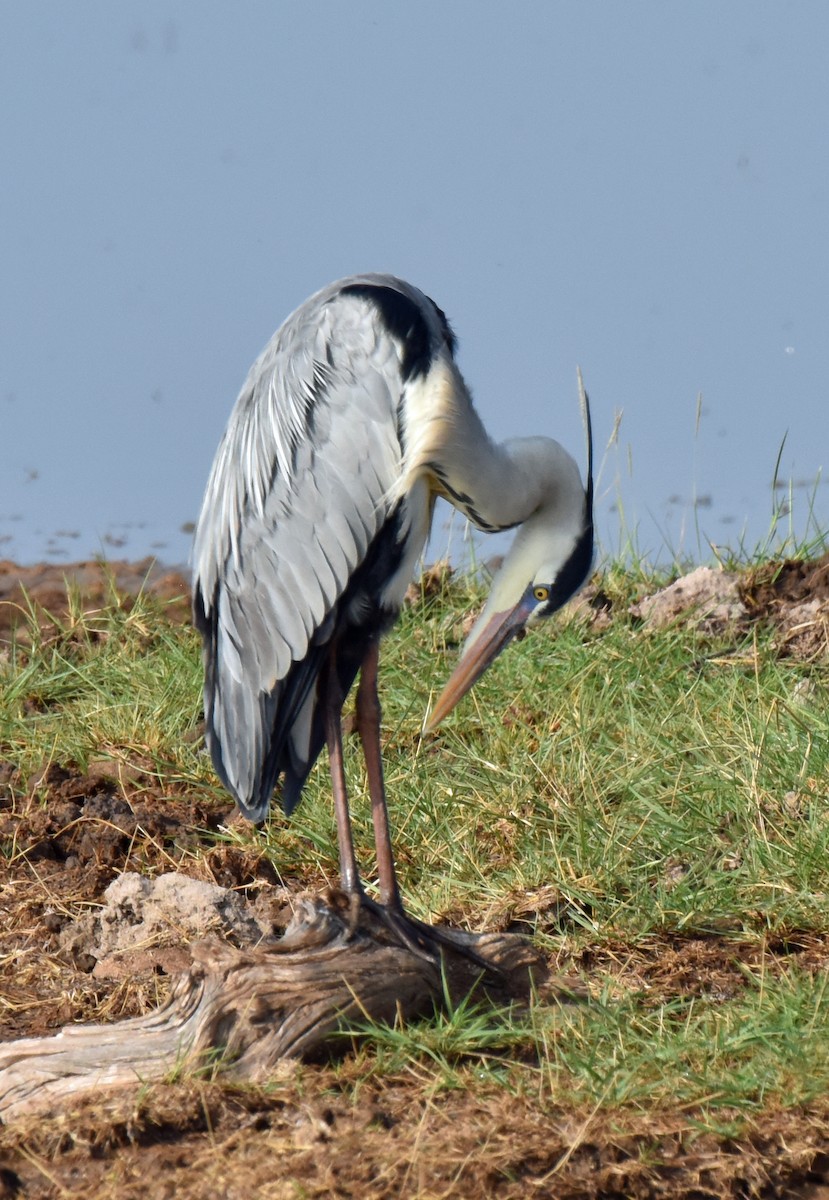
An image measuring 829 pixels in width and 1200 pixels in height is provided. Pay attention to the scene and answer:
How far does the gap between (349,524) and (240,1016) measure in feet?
4.90

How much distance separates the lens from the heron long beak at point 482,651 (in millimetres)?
4348

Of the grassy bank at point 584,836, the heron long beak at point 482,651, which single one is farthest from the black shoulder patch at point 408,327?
the grassy bank at point 584,836

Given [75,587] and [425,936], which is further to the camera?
[75,587]

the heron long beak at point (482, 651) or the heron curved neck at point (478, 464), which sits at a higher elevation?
the heron curved neck at point (478, 464)

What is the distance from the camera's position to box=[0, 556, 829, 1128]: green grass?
3.40 metres

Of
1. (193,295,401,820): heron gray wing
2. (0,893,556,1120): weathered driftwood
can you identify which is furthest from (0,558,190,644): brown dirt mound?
(0,893,556,1120): weathered driftwood

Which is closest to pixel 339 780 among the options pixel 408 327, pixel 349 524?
pixel 349 524

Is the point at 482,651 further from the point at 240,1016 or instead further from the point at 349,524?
the point at 240,1016

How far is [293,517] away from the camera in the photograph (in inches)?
169

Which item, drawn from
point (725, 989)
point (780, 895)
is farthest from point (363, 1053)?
point (780, 895)

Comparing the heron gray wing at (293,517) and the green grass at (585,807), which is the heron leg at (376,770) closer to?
the heron gray wing at (293,517)

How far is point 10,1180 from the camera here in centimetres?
297

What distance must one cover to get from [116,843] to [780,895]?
2248 millimetres

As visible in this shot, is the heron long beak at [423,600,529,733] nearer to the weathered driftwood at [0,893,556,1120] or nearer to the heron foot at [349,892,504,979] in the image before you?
the heron foot at [349,892,504,979]
